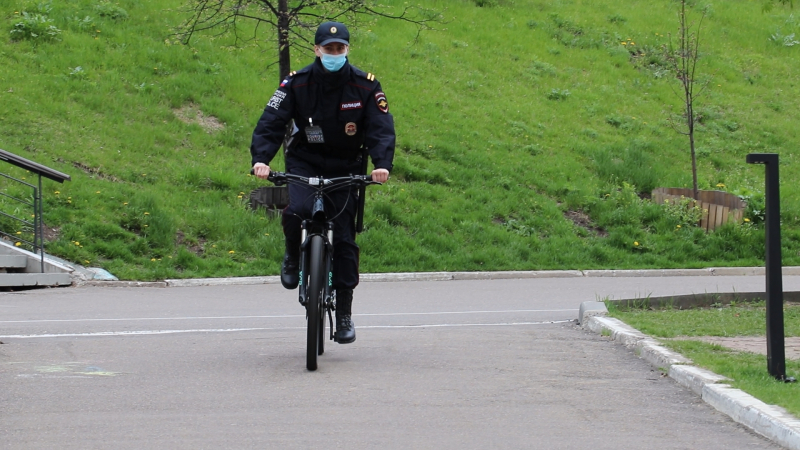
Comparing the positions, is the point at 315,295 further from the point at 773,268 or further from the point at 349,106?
the point at 773,268

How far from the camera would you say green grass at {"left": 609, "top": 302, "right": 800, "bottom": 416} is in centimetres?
535

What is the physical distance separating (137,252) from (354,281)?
817 cm

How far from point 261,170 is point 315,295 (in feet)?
2.77

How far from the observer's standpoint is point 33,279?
40.2ft

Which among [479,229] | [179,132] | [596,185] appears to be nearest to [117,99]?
[179,132]

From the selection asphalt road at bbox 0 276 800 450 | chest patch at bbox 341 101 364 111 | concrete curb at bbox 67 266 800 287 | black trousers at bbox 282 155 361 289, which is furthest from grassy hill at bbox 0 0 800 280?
chest patch at bbox 341 101 364 111

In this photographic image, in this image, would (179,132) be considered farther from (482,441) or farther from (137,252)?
(482,441)

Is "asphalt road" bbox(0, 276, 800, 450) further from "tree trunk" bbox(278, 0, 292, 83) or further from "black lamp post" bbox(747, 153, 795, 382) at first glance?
"tree trunk" bbox(278, 0, 292, 83)

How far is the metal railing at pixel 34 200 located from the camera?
39.4ft

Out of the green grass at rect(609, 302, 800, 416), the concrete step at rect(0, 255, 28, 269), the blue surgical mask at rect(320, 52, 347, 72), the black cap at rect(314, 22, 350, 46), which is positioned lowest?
the green grass at rect(609, 302, 800, 416)

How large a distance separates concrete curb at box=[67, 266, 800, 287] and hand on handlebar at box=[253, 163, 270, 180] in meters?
7.42

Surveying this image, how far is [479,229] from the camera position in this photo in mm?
16250

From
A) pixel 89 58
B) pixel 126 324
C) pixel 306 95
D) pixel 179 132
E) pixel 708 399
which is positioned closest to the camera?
pixel 708 399

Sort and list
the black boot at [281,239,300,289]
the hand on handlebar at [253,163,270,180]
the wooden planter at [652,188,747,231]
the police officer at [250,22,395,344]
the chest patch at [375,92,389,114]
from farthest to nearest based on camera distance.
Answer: the wooden planter at [652,188,747,231], the black boot at [281,239,300,289], the chest patch at [375,92,389,114], the police officer at [250,22,395,344], the hand on handlebar at [253,163,270,180]
